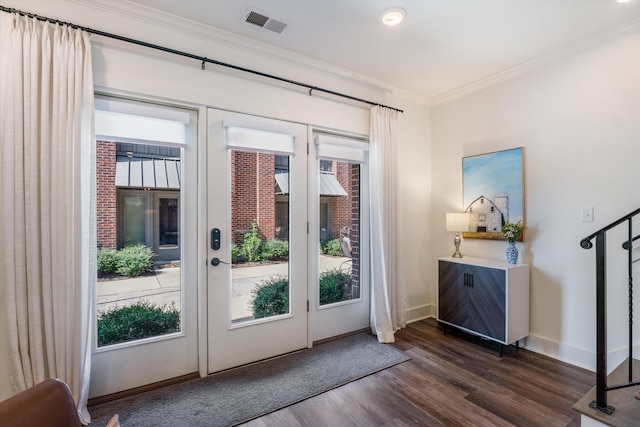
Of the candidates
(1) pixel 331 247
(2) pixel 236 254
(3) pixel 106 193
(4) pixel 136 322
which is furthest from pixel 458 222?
(3) pixel 106 193

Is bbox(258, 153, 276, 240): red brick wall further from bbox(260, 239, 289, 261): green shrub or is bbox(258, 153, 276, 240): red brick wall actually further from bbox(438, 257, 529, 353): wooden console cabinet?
bbox(438, 257, 529, 353): wooden console cabinet

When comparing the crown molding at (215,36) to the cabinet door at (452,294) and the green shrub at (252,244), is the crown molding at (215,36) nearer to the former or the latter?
the green shrub at (252,244)

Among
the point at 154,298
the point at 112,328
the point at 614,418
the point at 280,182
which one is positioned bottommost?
the point at 614,418

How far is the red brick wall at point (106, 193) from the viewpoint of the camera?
2293 millimetres

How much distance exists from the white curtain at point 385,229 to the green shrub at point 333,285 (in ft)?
1.08

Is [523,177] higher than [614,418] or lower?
higher

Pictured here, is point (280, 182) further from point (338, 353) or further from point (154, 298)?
point (338, 353)

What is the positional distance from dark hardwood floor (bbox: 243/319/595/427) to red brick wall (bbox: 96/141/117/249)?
1.76 metres

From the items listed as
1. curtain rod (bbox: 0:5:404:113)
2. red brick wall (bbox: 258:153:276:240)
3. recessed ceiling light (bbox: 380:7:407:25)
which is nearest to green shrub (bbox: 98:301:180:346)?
red brick wall (bbox: 258:153:276:240)

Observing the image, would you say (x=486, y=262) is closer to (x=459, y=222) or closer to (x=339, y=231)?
(x=459, y=222)

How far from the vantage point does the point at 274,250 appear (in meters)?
3.02

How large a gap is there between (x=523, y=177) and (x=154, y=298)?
3747 millimetres

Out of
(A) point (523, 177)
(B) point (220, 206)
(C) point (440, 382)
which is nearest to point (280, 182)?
(B) point (220, 206)

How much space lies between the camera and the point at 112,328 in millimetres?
2336
